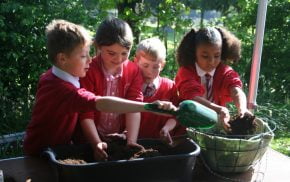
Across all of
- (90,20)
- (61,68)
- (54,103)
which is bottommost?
(54,103)

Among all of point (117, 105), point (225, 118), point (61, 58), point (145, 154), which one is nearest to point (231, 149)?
point (225, 118)

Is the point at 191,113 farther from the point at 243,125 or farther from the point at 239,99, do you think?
the point at 239,99

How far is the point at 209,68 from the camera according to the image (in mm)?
1776

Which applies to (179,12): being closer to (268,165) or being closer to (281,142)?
(281,142)

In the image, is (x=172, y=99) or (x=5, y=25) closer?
(x=172, y=99)

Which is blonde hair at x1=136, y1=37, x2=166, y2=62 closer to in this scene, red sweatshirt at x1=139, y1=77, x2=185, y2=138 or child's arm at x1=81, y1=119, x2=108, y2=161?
red sweatshirt at x1=139, y1=77, x2=185, y2=138

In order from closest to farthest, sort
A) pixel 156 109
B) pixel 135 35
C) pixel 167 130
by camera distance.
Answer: pixel 156 109
pixel 167 130
pixel 135 35

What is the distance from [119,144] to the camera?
1377 millimetres

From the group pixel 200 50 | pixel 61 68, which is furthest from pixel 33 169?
pixel 200 50

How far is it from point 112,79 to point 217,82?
0.51 meters

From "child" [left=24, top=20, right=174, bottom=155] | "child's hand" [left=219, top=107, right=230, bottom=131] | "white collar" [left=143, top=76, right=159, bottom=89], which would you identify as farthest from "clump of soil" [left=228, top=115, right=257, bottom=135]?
"child" [left=24, top=20, right=174, bottom=155]

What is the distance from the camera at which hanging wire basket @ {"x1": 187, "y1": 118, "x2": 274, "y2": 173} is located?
137 centimetres

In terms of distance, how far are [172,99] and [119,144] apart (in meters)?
0.45

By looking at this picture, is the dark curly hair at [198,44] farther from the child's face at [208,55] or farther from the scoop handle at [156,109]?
the scoop handle at [156,109]
